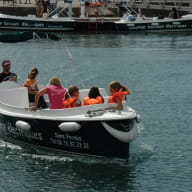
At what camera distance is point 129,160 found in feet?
54.7

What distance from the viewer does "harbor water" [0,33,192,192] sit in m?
15.4

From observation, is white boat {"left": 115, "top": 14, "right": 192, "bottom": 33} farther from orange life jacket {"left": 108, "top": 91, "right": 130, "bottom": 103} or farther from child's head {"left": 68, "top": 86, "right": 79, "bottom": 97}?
orange life jacket {"left": 108, "top": 91, "right": 130, "bottom": 103}

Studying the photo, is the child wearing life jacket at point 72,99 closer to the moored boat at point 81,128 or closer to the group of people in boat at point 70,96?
the group of people in boat at point 70,96

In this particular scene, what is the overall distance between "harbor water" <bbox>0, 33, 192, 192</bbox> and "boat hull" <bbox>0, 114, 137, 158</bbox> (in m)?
0.27

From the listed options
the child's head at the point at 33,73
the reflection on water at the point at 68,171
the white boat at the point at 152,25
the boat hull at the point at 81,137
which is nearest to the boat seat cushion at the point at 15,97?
the child's head at the point at 33,73

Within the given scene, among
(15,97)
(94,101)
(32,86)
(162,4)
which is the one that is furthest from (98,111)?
(162,4)

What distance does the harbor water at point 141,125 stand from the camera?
1535 cm

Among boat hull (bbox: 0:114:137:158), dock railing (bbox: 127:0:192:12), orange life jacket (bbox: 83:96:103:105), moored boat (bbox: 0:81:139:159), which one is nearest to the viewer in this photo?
moored boat (bbox: 0:81:139:159)

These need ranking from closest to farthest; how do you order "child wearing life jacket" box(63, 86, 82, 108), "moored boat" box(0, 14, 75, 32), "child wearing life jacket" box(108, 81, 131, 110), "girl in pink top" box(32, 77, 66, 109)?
1. "child wearing life jacket" box(108, 81, 131, 110)
2. "child wearing life jacket" box(63, 86, 82, 108)
3. "girl in pink top" box(32, 77, 66, 109)
4. "moored boat" box(0, 14, 75, 32)

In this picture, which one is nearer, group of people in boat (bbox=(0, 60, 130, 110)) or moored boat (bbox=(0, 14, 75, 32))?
group of people in boat (bbox=(0, 60, 130, 110))

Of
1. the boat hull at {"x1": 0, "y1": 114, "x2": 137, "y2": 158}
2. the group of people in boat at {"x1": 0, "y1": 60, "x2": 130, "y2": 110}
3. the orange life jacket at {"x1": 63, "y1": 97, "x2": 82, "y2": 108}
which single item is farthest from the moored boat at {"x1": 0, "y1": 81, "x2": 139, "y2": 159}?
the orange life jacket at {"x1": 63, "y1": 97, "x2": 82, "y2": 108}

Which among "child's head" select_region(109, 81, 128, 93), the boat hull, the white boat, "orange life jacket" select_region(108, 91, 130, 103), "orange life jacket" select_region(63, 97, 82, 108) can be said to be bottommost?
the white boat

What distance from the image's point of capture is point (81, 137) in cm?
1597

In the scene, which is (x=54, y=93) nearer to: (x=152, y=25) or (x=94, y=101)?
(x=94, y=101)
